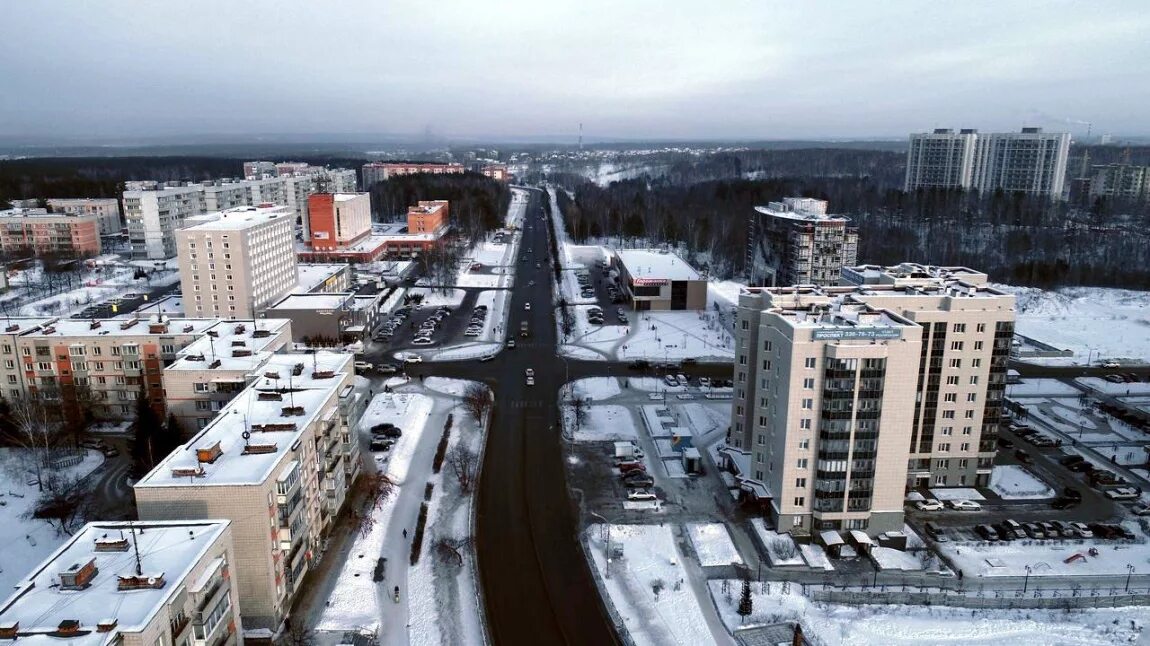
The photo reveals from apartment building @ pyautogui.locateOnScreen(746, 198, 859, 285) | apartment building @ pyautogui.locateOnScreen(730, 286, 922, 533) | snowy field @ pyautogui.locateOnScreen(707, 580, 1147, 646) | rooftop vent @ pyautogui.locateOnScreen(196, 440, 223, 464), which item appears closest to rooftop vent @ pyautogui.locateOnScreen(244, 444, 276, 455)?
rooftop vent @ pyautogui.locateOnScreen(196, 440, 223, 464)

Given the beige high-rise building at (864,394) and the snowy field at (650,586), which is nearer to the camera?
A: the snowy field at (650,586)

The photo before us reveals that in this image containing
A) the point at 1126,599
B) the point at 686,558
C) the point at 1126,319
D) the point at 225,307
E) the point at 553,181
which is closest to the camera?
the point at 1126,599

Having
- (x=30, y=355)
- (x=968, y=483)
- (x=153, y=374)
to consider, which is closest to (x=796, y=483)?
(x=968, y=483)

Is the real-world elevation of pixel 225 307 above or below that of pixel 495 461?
above

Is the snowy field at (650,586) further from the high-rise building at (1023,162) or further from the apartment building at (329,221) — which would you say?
the high-rise building at (1023,162)

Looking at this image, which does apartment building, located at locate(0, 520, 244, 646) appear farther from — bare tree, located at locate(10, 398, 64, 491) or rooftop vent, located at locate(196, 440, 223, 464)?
bare tree, located at locate(10, 398, 64, 491)

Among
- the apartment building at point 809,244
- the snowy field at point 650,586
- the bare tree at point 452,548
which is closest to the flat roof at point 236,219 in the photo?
the bare tree at point 452,548

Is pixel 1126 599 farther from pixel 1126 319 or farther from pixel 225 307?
pixel 225 307
